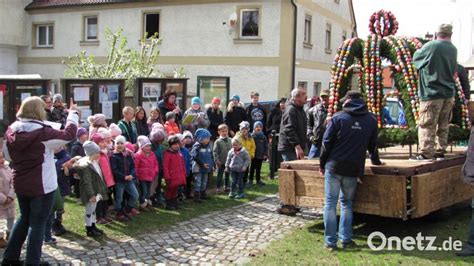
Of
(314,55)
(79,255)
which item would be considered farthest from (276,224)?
(314,55)

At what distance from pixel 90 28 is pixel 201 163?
61.5 feet

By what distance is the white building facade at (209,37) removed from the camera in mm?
21359

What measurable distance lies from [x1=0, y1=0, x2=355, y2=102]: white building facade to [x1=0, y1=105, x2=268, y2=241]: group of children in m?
10.9

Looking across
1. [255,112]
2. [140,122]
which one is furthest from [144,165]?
[255,112]

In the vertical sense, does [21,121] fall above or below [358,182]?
above

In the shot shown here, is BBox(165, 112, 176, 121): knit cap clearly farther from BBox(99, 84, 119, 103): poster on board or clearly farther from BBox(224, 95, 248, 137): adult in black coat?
BBox(224, 95, 248, 137): adult in black coat

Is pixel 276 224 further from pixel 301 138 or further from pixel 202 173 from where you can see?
pixel 202 173

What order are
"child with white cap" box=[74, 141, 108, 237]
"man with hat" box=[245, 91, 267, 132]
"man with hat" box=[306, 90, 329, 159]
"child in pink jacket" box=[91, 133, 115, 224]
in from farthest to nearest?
"man with hat" box=[245, 91, 267, 132] < "man with hat" box=[306, 90, 329, 159] < "child in pink jacket" box=[91, 133, 115, 224] < "child with white cap" box=[74, 141, 108, 237]

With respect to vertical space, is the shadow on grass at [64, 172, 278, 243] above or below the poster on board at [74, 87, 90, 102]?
below

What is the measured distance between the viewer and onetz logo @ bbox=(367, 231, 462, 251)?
6.59 meters

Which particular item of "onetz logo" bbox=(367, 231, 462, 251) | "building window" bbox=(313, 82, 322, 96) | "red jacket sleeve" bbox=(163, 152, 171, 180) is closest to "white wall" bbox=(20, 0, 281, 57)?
"building window" bbox=(313, 82, 322, 96)

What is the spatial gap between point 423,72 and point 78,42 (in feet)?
71.3

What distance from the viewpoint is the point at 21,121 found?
17.8 feet

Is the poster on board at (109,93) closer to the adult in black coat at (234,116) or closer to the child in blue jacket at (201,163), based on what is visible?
the adult in black coat at (234,116)
